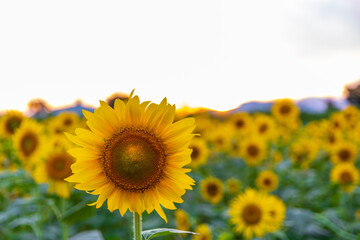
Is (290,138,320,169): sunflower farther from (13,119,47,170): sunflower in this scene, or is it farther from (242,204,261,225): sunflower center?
(13,119,47,170): sunflower

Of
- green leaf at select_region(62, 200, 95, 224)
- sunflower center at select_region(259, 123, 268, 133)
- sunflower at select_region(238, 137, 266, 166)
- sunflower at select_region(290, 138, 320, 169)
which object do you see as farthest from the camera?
sunflower center at select_region(259, 123, 268, 133)

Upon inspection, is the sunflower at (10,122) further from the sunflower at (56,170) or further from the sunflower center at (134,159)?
the sunflower center at (134,159)

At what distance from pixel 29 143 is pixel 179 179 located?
2.93 metres

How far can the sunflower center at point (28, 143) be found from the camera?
3650 mm

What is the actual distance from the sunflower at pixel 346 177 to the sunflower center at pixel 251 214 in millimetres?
1721

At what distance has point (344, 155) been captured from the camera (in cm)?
529

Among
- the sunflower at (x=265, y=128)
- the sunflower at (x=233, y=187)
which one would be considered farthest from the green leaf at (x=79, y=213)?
the sunflower at (x=265, y=128)

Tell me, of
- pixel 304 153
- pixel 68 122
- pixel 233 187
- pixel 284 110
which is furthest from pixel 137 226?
pixel 284 110

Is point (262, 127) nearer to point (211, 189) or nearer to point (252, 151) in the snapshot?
point (252, 151)

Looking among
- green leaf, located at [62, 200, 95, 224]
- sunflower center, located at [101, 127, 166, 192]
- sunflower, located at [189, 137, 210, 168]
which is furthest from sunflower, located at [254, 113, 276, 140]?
sunflower center, located at [101, 127, 166, 192]

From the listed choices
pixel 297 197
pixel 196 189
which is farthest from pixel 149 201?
pixel 297 197

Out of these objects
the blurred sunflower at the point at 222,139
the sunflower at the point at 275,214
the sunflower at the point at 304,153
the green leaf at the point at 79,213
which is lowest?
the sunflower at the point at 275,214

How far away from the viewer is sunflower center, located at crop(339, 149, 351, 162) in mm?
5270

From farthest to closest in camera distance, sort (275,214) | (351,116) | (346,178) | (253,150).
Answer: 1. (351,116)
2. (253,150)
3. (346,178)
4. (275,214)
